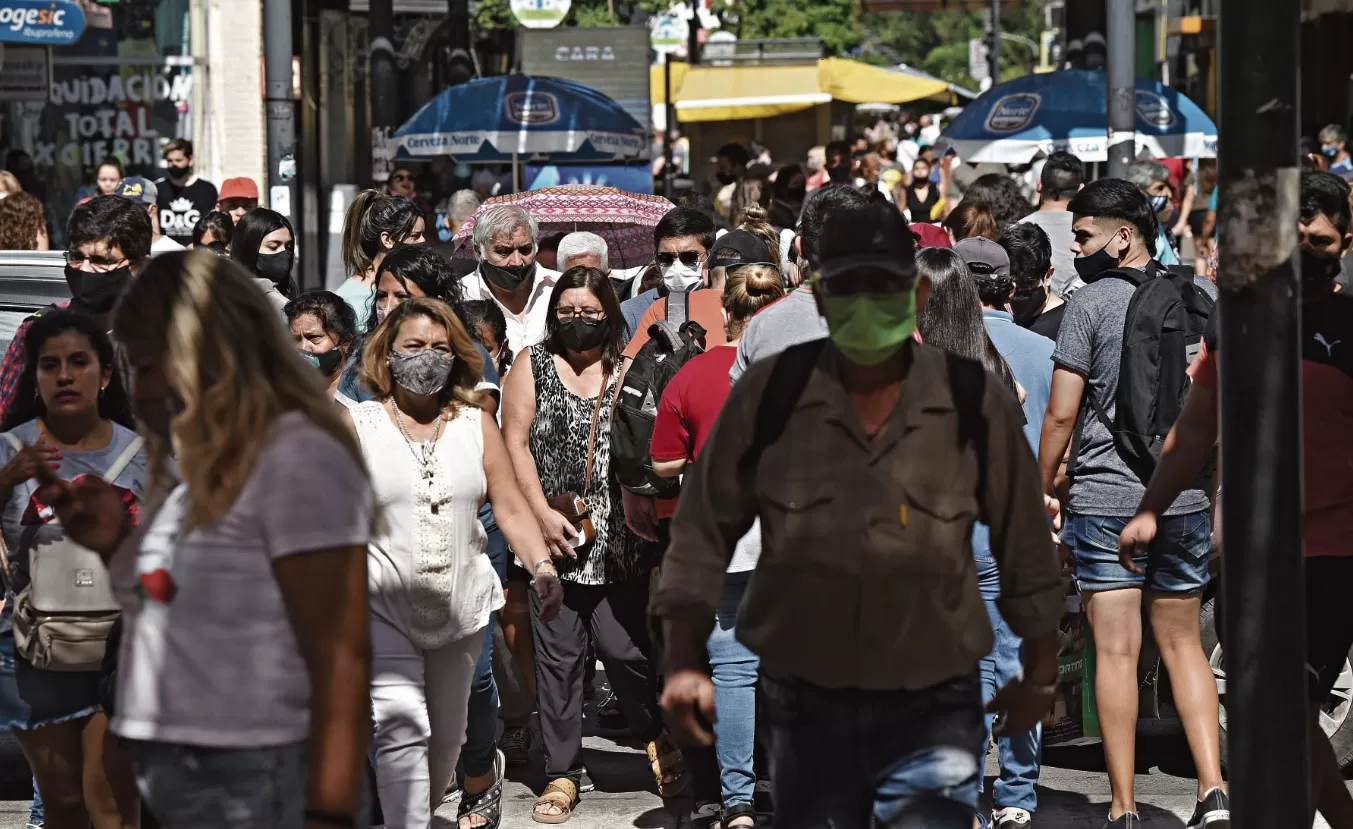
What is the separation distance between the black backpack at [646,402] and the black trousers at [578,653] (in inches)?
20.3

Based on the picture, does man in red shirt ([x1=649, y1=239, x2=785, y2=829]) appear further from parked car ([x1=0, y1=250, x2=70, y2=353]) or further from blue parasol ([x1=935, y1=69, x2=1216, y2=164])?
blue parasol ([x1=935, y1=69, x2=1216, y2=164])

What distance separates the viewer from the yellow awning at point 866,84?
37000 mm

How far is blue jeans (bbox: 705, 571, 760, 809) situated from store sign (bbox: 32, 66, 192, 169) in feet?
49.4

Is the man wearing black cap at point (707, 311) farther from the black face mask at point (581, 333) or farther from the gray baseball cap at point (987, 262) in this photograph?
the gray baseball cap at point (987, 262)

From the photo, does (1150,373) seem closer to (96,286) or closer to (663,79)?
(96,286)

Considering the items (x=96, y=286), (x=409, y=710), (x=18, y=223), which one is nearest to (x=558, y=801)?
(x=409, y=710)

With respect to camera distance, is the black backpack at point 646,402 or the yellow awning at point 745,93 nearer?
the black backpack at point 646,402

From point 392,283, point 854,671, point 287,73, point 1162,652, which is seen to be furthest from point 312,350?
point 287,73

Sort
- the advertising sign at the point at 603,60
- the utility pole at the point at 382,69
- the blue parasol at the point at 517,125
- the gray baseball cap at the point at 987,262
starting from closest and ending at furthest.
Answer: the gray baseball cap at the point at 987,262
the blue parasol at the point at 517,125
the utility pole at the point at 382,69
the advertising sign at the point at 603,60

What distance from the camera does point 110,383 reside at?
18.3 feet

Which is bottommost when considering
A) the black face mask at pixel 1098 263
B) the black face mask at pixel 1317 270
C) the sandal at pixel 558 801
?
the sandal at pixel 558 801

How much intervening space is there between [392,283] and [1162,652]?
10.00 feet

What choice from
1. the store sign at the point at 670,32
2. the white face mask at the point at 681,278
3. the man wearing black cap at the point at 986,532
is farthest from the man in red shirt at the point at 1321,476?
the store sign at the point at 670,32

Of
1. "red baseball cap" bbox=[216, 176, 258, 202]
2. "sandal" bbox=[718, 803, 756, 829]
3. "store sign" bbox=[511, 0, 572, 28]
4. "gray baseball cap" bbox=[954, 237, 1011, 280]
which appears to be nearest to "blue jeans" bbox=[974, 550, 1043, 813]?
"sandal" bbox=[718, 803, 756, 829]
